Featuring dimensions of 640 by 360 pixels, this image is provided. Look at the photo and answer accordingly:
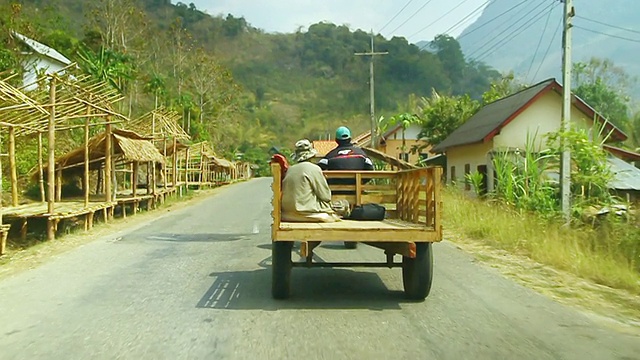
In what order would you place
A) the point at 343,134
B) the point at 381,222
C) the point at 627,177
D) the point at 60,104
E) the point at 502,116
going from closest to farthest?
the point at 381,222
the point at 343,134
the point at 60,104
the point at 627,177
the point at 502,116

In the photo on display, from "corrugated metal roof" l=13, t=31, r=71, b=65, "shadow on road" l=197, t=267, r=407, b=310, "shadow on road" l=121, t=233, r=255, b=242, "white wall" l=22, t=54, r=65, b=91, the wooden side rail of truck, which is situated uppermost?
"corrugated metal roof" l=13, t=31, r=71, b=65

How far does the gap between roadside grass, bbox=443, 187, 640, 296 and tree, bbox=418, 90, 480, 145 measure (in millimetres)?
23239

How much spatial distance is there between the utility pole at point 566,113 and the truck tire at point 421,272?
29.1 ft

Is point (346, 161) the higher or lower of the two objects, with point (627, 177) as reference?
higher

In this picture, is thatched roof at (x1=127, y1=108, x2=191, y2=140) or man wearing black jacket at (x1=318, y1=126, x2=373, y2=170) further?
thatched roof at (x1=127, y1=108, x2=191, y2=140)

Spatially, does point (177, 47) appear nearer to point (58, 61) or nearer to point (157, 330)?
point (58, 61)

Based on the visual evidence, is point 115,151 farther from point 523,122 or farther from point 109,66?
point 109,66

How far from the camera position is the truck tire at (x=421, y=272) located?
770 cm

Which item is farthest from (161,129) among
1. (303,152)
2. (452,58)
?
(452,58)

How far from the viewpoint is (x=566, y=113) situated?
16.2 metres

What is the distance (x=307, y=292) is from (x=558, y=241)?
6.42 m

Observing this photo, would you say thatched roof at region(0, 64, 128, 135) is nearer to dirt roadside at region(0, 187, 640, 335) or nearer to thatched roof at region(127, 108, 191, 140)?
dirt roadside at region(0, 187, 640, 335)

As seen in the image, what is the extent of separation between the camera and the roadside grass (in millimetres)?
10352

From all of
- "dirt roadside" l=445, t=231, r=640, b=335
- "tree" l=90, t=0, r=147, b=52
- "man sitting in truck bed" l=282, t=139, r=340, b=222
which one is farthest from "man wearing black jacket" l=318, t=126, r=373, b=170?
"tree" l=90, t=0, r=147, b=52
